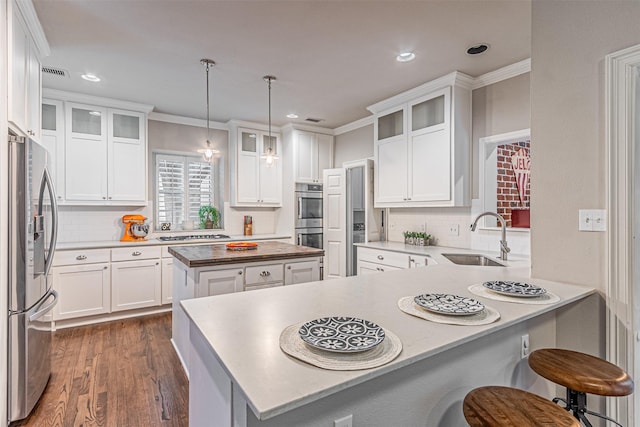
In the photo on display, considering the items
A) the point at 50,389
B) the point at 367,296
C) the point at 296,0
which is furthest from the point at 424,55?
the point at 50,389

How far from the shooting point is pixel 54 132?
12.6ft

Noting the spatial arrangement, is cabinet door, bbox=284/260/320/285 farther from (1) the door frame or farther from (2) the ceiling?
(1) the door frame

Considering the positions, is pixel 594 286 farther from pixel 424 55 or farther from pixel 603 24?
pixel 424 55

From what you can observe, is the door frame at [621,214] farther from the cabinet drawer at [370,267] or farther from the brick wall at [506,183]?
the cabinet drawer at [370,267]

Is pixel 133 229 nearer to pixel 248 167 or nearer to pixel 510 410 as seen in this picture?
pixel 248 167

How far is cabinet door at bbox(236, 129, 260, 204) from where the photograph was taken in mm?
5090

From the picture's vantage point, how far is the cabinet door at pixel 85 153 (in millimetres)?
3918

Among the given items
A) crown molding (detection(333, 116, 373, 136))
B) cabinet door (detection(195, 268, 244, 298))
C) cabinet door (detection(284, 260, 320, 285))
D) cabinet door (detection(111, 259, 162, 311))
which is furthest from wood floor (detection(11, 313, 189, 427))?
crown molding (detection(333, 116, 373, 136))

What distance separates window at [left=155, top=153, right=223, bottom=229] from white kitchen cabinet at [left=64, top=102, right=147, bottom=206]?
501 mm

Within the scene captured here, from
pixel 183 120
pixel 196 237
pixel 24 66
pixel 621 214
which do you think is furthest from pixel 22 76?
pixel 621 214

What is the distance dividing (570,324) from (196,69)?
3.57 metres

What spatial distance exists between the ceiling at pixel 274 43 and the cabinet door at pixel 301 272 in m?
1.91

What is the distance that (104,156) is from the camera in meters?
4.11

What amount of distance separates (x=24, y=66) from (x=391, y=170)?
11.6 feet
